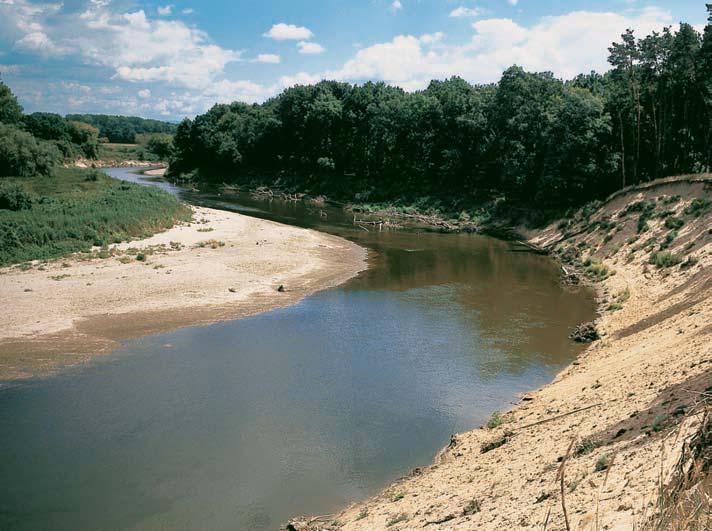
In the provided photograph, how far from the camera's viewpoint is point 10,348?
29.5m

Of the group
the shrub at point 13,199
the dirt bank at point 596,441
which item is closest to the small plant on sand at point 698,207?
the dirt bank at point 596,441

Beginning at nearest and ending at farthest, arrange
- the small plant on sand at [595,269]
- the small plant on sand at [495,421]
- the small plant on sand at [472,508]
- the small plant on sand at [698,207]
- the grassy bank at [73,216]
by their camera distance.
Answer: the small plant on sand at [472,508], the small plant on sand at [495,421], the small plant on sand at [698,207], the small plant on sand at [595,269], the grassy bank at [73,216]

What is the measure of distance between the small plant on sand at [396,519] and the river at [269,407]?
2836mm

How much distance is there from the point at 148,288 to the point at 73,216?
58.9 feet

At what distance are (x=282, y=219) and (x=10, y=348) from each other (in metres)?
48.1

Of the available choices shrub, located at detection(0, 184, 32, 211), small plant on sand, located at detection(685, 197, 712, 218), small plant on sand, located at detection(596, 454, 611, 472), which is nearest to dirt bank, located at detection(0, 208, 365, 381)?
shrub, located at detection(0, 184, 32, 211)

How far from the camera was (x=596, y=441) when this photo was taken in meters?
16.3

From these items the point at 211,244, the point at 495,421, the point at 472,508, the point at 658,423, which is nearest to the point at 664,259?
the point at 495,421

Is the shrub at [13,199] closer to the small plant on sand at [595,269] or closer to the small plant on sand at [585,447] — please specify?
the small plant on sand at [595,269]

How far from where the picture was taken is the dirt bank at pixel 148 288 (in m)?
30.8

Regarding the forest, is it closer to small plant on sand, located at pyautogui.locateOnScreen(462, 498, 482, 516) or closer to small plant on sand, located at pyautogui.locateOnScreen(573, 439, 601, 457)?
small plant on sand, located at pyautogui.locateOnScreen(573, 439, 601, 457)

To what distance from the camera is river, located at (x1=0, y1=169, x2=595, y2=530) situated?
59.7 ft

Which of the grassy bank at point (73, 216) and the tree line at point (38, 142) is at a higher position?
the tree line at point (38, 142)

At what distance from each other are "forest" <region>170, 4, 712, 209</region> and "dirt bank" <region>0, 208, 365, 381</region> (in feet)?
82.1
